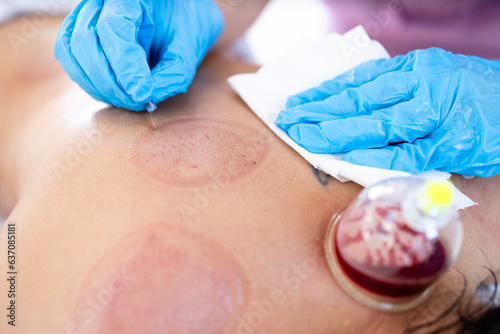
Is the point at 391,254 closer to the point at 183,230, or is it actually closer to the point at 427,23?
the point at 183,230

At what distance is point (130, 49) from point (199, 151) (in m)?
0.39

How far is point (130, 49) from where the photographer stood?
1.12 metres

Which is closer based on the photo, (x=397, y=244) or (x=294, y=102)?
(x=397, y=244)

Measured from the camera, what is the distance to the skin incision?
777 millimetres

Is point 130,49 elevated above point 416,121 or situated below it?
above

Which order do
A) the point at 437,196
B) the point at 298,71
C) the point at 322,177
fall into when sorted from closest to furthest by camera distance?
1. the point at 437,196
2. the point at 322,177
3. the point at 298,71

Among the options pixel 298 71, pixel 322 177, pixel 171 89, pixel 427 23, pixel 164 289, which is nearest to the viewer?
pixel 164 289

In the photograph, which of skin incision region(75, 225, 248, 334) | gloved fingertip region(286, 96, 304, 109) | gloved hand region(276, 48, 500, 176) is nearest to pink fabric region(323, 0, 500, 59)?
gloved hand region(276, 48, 500, 176)

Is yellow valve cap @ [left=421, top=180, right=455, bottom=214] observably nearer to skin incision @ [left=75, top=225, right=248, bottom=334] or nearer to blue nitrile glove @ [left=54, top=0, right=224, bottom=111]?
skin incision @ [left=75, top=225, right=248, bottom=334]

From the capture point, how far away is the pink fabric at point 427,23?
5.22 feet

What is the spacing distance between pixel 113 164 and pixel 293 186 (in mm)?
525

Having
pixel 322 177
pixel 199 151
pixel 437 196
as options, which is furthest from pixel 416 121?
pixel 199 151

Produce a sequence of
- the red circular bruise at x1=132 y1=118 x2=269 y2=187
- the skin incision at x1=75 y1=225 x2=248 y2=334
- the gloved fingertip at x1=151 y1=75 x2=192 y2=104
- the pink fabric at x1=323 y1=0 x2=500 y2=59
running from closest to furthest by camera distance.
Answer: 1. the skin incision at x1=75 y1=225 x2=248 y2=334
2. the red circular bruise at x1=132 y1=118 x2=269 y2=187
3. the gloved fingertip at x1=151 y1=75 x2=192 y2=104
4. the pink fabric at x1=323 y1=0 x2=500 y2=59

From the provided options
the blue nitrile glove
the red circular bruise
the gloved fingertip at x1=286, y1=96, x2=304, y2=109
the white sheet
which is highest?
the blue nitrile glove
